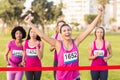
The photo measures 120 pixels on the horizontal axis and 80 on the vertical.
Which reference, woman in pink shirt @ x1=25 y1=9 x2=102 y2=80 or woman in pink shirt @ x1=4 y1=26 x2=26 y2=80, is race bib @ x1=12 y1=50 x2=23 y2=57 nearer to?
woman in pink shirt @ x1=4 y1=26 x2=26 y2=80

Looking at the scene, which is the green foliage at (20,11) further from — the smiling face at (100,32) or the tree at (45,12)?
the smiling face at (100,32)

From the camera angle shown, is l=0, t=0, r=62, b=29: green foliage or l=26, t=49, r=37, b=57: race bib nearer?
l=26, t=49, r=37, b=57: race bib

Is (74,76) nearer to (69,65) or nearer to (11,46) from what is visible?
(69,65)

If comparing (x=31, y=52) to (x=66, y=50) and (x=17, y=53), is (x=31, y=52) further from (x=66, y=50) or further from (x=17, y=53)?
(x=66, y=50)

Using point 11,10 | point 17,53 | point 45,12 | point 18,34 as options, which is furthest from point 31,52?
point 45,12

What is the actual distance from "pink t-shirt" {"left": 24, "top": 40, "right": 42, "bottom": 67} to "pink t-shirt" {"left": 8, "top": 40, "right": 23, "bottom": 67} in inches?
5.1

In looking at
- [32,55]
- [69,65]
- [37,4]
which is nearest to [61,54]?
[69,65]

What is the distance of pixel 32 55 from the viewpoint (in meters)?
7.54

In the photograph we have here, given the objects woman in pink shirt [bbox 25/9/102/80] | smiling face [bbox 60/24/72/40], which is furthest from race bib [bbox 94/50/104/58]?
smiling face [bbox 60/24/72/40]

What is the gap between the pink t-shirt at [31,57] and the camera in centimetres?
752

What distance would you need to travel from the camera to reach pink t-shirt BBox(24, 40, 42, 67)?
7520 millimetres

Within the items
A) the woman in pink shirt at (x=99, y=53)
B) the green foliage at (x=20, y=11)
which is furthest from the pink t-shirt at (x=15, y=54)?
the green foliage at (x=20, y=11)

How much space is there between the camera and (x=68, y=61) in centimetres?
582

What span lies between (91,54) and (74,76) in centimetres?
200
